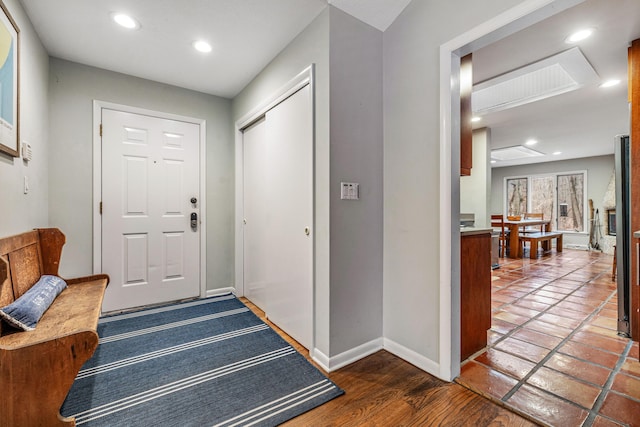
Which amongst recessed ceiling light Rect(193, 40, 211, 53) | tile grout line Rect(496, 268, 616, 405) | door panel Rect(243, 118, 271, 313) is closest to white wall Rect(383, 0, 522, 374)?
tile grout line Rect(496, 268, 616, 405)

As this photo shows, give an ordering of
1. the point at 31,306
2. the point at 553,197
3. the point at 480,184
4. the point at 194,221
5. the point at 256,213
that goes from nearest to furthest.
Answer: the point at 31,306 → the point at 256,213 → the point at 194,221 → the point at 480,184 → the point at 553,197

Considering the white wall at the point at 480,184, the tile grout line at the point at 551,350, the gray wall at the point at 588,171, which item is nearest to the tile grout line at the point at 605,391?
the tile grout line at the point at 551,350

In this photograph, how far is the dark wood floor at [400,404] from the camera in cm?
136

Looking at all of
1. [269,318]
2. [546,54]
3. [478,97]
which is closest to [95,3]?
[269,318]

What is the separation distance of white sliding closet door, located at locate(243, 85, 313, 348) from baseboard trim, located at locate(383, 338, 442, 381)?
0.57 m

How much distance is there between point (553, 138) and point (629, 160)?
12.7 feet

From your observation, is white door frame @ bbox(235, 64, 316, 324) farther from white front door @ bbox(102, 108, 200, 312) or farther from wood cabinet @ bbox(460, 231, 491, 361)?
wood cabinet @ bbox(460, 231, 491, 361)

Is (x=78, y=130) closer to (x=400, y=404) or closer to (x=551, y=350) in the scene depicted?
(x=400, y=404)

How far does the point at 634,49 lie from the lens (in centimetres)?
219

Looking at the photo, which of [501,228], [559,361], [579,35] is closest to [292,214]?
[559,361]

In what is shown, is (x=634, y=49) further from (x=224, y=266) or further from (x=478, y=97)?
(x=224, y=266)

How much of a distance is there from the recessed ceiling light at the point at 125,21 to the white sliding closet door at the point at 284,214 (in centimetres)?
110

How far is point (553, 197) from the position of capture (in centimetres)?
776

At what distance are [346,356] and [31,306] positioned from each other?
174cm
